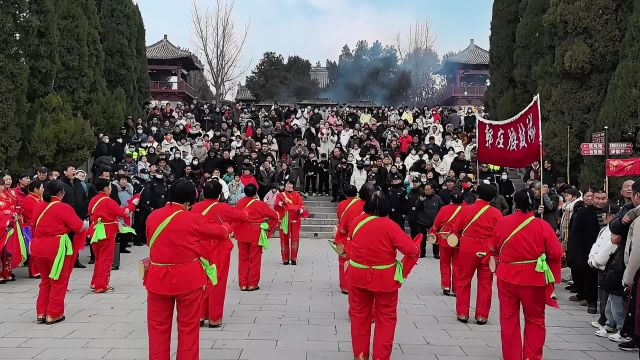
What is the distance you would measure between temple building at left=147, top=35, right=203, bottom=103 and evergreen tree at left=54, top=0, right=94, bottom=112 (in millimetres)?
19971

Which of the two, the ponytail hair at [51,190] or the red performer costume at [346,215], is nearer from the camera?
the ponytail hair at [51,190]

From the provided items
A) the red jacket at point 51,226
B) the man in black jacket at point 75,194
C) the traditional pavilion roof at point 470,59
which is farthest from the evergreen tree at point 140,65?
the traditional pavilion roof at point 470,59

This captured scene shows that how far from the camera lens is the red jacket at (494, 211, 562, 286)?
199 inches

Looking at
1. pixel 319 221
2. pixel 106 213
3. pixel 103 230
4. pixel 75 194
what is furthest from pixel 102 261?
pixel 319 221

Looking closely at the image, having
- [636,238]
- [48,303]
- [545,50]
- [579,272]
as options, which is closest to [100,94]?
[48,303]

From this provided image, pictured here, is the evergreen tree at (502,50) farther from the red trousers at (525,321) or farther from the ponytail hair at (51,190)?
the ponytail hair at (51,190)

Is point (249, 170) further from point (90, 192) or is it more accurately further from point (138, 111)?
point (138, 111)

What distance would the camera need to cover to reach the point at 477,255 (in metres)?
6.84

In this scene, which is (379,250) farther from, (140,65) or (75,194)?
(140,65)

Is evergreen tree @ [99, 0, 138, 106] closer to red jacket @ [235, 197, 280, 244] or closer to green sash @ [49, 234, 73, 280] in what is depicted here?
red jacket @ [235, 197, 280, 244]

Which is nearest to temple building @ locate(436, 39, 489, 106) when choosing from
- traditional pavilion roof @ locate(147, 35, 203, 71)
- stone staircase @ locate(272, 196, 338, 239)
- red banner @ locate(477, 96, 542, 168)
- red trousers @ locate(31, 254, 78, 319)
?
traditional pavilion roof @ locate(147, 35, 203, 71)

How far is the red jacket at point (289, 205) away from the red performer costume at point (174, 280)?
20.5 feet

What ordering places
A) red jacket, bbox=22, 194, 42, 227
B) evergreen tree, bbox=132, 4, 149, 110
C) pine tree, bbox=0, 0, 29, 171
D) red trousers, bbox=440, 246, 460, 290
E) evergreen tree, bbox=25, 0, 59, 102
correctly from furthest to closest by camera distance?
evergreen tree, bbox=132, 4, 149, 110 < evergreen tree, bbox=25, 0, 59, 102 < pine tree, bbox=0, 0, 29, 171 < red jacket, bbox=22, 194, 42, 227 < red trousers, bbox=440, 246, 460, 290

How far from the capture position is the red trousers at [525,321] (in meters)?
5.05
